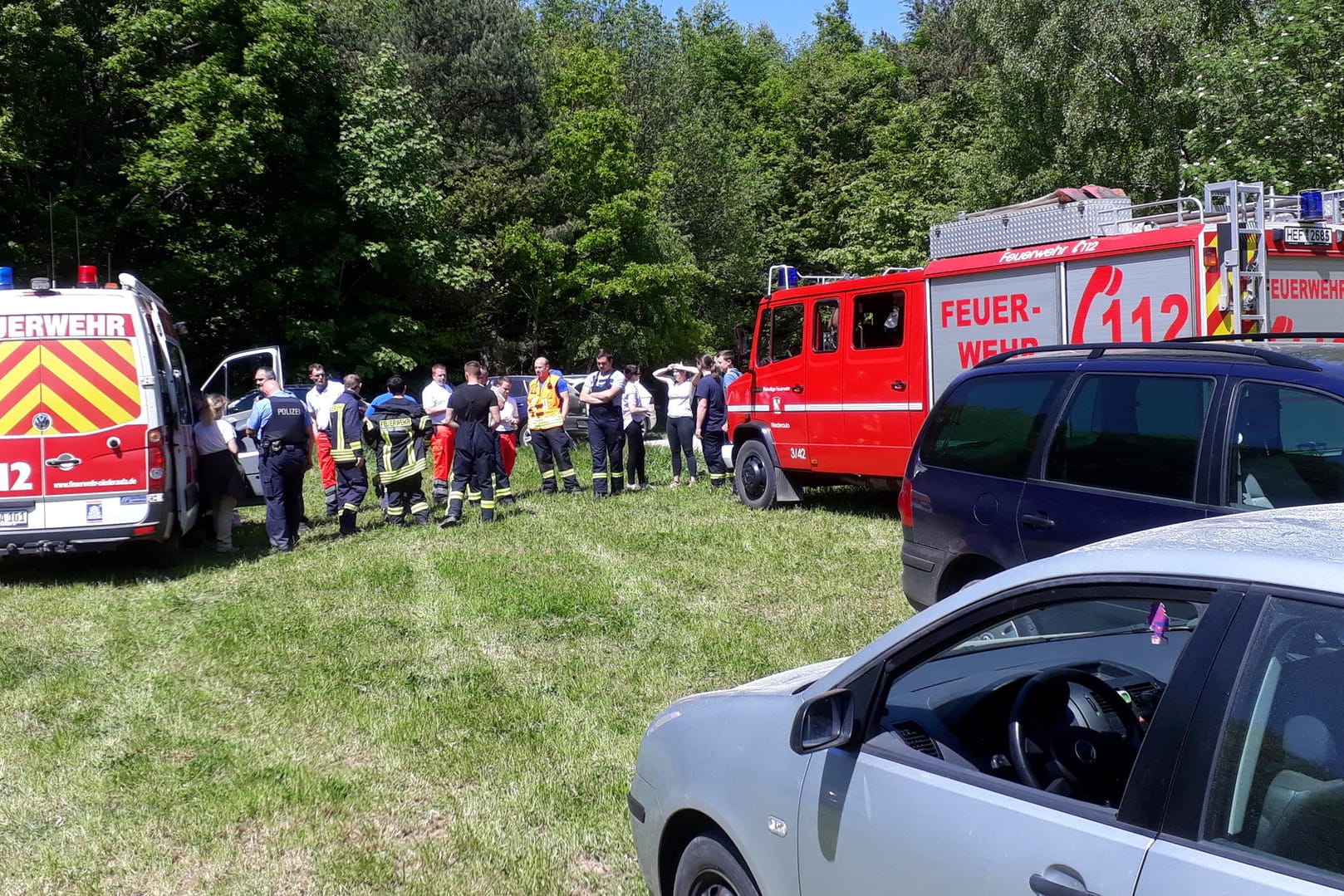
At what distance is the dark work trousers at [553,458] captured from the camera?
15.6 metres

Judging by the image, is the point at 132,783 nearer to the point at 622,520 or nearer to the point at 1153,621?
the point at 1153,621

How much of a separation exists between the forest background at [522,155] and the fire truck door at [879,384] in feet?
31.8

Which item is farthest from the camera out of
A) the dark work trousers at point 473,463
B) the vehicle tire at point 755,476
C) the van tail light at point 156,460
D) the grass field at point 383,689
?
the vehicle tire at point 755,476

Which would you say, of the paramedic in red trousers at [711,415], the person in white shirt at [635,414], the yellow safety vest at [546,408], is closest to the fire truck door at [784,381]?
the paramedic in red trousers at [711,415]

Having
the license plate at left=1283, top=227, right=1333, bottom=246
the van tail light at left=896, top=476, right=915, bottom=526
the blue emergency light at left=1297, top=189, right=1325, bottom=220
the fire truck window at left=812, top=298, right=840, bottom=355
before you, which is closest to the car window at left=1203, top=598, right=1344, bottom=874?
the van tail light at left=896, top=476, right=915, bottom=526

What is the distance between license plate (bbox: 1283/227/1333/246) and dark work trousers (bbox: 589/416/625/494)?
7.86 m

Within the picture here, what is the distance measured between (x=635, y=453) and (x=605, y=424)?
1155 mm

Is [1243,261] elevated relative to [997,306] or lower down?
elevated

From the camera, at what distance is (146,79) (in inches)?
957

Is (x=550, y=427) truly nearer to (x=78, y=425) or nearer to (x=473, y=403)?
(x=473, y=403)

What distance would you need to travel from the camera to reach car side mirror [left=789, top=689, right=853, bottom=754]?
2689 millimetres

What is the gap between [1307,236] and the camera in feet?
30.2

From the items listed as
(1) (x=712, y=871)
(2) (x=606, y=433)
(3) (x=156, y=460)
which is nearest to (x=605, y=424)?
(2) (x=606, y=433)

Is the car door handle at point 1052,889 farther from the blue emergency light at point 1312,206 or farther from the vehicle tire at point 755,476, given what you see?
the vehicle tire at point 755,476
